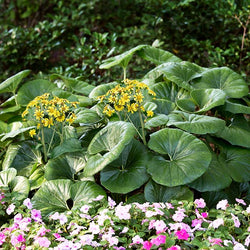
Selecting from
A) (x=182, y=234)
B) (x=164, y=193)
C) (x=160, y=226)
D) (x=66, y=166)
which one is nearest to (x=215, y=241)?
(x=182, y=234)

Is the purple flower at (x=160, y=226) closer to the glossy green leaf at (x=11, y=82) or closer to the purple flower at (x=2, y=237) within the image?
the purple flower at (x=2, y=237)

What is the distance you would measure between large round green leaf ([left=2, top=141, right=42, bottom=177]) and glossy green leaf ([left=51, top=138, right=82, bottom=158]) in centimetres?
23

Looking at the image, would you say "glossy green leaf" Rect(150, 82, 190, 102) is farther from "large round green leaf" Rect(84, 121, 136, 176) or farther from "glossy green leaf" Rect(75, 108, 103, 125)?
"large round green leaf" Rect(84, 121, 136, 176)

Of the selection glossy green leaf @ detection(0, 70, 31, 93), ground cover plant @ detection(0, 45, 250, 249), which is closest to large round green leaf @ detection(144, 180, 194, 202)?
ground cover plant @ detection(0, 45, 250, 249)

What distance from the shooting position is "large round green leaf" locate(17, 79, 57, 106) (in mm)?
3006

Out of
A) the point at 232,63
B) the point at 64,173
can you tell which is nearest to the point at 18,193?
the point at 64,173

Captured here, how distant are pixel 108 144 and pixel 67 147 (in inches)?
10.5

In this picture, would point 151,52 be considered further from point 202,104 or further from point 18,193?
point 18,193

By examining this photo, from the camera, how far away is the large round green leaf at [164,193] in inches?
87.7

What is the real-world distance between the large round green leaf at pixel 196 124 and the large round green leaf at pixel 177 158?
5 centimetres

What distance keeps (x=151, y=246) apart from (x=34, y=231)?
0.56 m

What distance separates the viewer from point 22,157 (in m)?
2.64

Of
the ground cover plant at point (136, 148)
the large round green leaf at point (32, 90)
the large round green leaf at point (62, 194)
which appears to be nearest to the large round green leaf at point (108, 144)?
the ground cover plant at point (136, 148)

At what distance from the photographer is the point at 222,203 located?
188 cm
